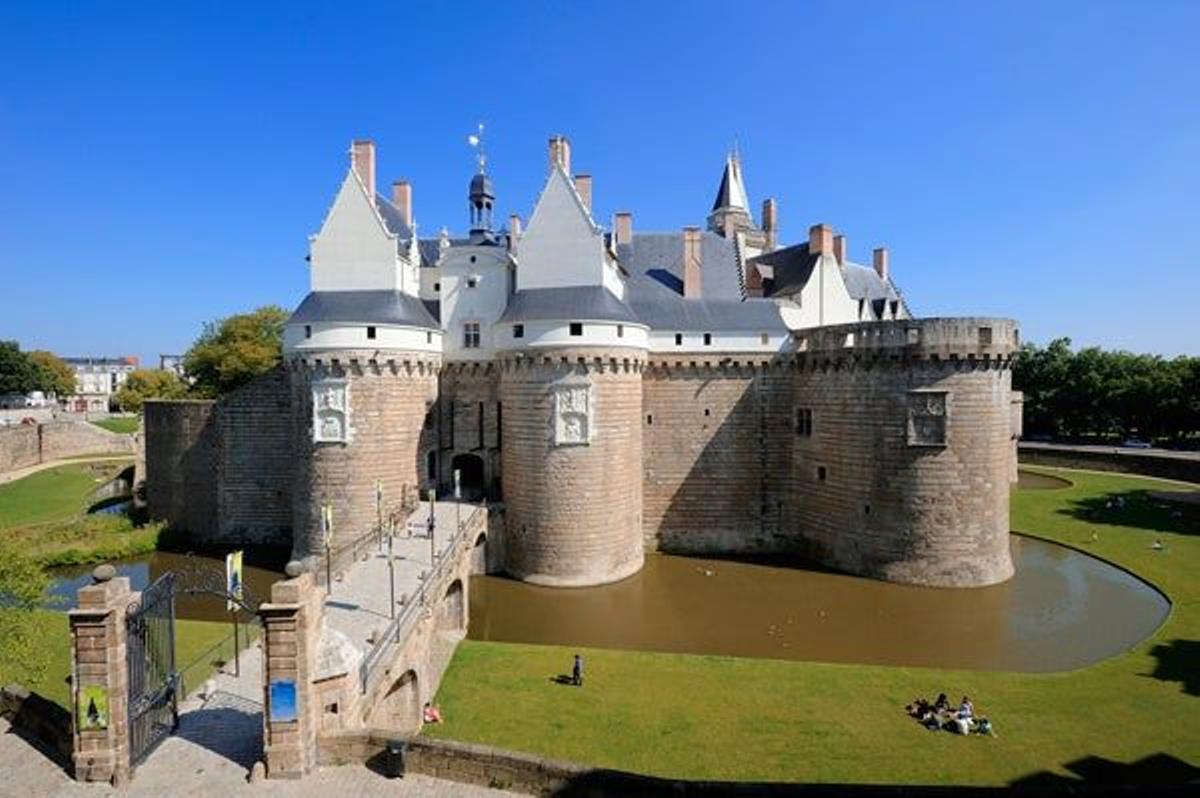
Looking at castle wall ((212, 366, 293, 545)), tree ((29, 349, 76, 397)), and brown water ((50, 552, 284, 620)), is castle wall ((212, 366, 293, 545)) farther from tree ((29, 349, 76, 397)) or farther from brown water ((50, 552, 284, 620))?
tree ((29, 349, 76, 397))

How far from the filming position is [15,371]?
275 feet

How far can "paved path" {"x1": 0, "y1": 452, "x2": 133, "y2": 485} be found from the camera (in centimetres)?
4979

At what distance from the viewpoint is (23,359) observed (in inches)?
3361

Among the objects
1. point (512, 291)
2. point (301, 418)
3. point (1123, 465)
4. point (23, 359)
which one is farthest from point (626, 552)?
point (23, 359)

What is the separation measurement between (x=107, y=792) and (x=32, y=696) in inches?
136

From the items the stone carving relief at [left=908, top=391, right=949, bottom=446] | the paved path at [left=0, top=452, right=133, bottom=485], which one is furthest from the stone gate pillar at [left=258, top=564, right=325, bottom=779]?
the paved path at [left=0, top=452, right=133, bottom=485]

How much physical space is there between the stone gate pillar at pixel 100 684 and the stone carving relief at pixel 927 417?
25992 millimetres

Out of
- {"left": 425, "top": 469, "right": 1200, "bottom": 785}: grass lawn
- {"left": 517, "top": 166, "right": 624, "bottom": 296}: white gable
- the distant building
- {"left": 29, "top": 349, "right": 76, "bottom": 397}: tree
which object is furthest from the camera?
the distant building

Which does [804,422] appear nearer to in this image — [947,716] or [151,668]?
[947,716]

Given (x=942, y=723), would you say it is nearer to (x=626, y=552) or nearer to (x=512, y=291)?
(x=626, y=552)

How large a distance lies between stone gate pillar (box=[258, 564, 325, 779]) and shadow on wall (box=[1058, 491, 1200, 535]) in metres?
39.2

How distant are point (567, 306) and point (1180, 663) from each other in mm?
23042

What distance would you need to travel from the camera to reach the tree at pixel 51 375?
90062 mm

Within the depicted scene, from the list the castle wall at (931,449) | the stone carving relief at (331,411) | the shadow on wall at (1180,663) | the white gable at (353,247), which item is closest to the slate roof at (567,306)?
the white gable at (353,247)
